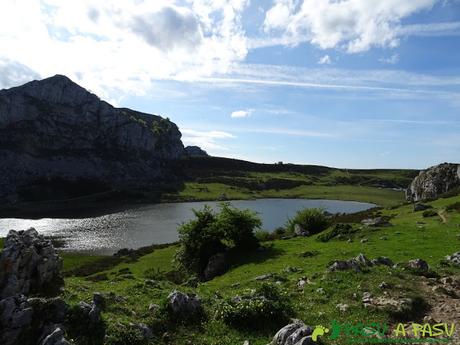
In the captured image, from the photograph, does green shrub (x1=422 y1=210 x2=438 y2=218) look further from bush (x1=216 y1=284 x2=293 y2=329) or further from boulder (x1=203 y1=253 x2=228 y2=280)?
bush (x1=216 y1=284 x2=293 y2=329)

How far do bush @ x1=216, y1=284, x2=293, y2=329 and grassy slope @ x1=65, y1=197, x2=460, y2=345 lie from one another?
451mm

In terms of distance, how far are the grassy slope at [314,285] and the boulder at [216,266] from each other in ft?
4.27

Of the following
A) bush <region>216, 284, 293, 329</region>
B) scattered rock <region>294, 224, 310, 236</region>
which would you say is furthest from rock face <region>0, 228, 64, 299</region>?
scattered rock <region>294, 224, 310, 236</region>

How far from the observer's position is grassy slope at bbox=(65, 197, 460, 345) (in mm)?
16359

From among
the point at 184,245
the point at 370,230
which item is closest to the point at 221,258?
the point at 184,245

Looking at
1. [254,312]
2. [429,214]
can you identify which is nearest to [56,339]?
[254,312]

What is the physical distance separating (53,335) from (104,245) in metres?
89.7

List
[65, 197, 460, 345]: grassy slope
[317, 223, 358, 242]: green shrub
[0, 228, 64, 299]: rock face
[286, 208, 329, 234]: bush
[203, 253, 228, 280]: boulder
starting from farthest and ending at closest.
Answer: [286, 208, 329, 234]: bush < [317, 223, 358, 242]: green shrub < [203, 253, 228, 280]: boulder < [0, 228, 64, 299]: rock face < [65, 197, 460, 345]: grassy slope

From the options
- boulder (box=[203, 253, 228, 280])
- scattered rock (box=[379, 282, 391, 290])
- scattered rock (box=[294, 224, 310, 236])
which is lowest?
boulder (box=[203, 253, 228, 280])

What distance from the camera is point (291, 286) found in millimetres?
23938

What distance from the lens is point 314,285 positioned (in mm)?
22438

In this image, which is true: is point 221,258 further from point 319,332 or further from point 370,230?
point 319,332

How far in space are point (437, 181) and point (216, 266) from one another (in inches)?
3402

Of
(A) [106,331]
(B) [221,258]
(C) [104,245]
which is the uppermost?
(A) [106,331]
